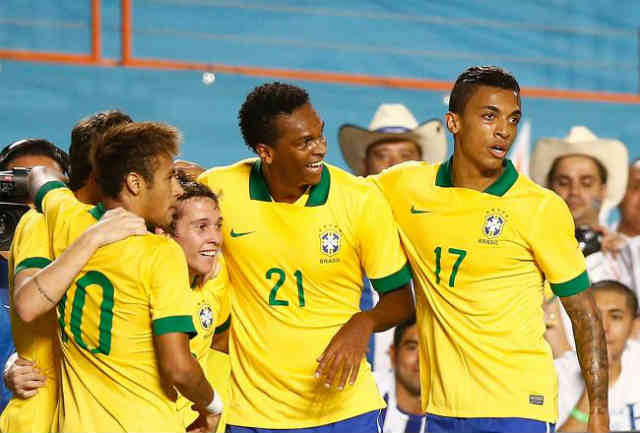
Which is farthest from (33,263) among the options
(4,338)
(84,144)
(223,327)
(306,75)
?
(306,75)

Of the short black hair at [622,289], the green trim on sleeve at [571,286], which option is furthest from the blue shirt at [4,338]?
the short black hair at [622,289]

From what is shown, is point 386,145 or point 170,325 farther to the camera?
point 386,145

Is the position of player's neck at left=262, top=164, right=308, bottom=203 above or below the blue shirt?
above

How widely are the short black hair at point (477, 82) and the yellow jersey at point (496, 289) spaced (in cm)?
34

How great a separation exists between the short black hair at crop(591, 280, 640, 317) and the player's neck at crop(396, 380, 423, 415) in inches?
61.9

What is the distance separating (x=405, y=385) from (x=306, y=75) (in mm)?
2309

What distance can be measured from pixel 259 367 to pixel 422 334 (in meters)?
0.67

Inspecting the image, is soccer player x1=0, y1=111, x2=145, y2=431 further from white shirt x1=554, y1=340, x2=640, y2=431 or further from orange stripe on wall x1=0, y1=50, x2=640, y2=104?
white shirt x1=554, y1=340, x2=640, y2=431

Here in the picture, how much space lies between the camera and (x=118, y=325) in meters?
3.25

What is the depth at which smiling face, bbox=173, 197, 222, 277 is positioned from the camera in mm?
3791

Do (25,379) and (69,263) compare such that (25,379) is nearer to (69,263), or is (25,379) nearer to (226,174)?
(69,263)

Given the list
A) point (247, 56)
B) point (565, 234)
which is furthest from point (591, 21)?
point (565, 234)

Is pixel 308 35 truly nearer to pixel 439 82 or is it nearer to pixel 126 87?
pixel 439 82

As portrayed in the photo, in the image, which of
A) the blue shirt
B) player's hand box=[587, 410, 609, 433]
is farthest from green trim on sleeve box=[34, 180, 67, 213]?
player's hand box=[587, 410, 609, 433]
